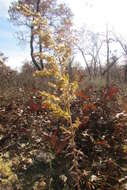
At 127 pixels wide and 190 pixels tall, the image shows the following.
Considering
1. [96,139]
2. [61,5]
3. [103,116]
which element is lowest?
[96,139]

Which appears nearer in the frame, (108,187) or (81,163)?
(108,187)

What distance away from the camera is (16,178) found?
4.17 m

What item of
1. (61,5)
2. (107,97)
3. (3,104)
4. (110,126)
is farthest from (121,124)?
(61,5)

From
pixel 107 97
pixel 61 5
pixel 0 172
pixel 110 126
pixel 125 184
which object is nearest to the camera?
pixel 125 184

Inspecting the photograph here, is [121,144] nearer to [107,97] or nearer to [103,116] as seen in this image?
[103,116]

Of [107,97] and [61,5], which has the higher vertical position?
[61,5]

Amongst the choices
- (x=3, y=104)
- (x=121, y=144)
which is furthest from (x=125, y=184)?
(x=3, y=104)

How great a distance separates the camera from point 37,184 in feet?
13.6

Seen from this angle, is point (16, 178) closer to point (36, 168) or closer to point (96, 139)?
point (36, 168)

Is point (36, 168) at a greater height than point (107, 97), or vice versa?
point (107, 97)

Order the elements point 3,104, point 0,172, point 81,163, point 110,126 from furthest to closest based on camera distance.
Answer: point 3,104 < point 110,126 < point 81,163 < point 0,172

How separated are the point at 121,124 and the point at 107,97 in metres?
0.94

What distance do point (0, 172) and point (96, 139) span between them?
5.46 ft

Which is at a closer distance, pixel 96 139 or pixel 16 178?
pixel 16 178
